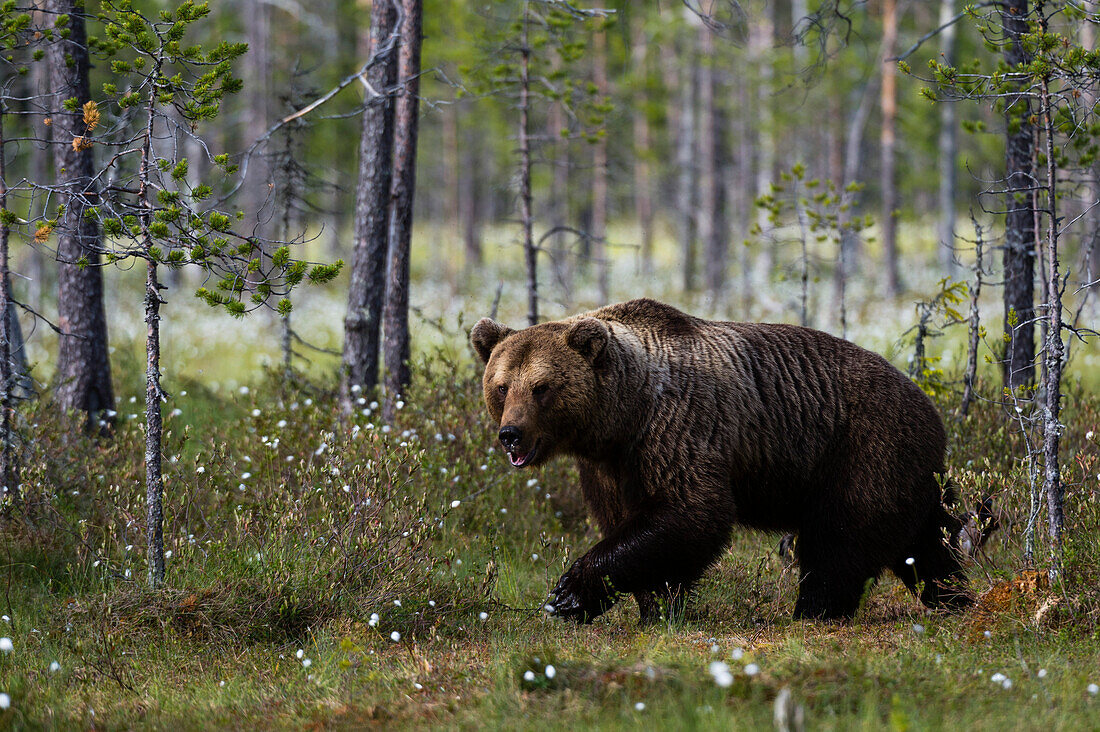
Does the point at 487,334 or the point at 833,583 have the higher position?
the point at 487,334

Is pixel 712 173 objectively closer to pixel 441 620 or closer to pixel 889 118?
pixel 889 118

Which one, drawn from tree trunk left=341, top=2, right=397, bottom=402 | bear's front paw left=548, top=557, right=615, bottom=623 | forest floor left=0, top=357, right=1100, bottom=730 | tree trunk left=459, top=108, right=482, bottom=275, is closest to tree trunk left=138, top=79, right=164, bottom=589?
forest floor left=0, top=357, right=1100, bottom=730

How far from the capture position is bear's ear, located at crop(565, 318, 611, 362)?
18.0 ft

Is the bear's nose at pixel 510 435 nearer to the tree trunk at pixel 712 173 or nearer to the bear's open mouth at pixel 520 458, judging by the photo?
the bear's open mouth at pixel 520 458

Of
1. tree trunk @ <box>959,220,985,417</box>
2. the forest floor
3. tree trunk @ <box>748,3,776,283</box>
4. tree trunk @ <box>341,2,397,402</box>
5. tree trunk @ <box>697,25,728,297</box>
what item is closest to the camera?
the forest floor

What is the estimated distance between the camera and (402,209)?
9047 millimetres

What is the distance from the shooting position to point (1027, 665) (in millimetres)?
4242

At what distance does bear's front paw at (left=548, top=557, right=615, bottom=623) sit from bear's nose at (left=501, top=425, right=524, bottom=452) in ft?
2.63

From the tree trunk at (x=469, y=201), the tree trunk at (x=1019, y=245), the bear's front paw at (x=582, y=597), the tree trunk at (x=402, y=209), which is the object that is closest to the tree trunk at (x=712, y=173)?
the tree trunk at (x=469, y=201)

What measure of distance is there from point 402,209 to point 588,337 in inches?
162

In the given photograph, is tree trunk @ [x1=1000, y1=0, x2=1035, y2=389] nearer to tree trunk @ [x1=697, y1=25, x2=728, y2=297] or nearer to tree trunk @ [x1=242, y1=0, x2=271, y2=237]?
tree trunk @ [x1=697, y1=25, x2=728, y2=297]

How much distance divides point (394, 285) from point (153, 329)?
412 centimetres

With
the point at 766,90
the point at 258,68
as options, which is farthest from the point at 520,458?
the point at 766,90

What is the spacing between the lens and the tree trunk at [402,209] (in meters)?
8.92
